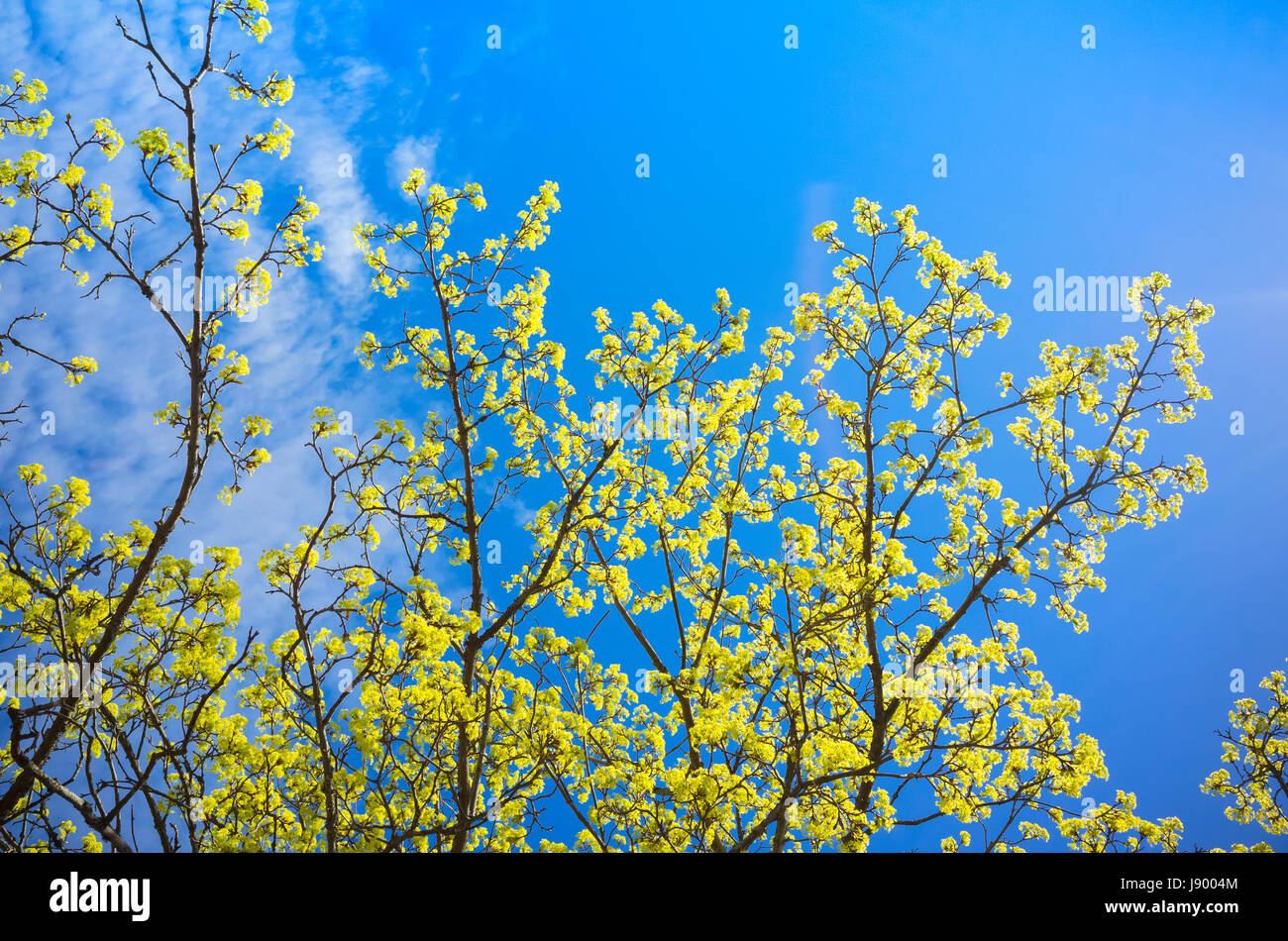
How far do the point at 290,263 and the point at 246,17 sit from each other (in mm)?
2495

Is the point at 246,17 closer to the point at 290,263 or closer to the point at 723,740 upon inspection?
the point at 290,263

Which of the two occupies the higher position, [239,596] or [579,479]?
[579,479]

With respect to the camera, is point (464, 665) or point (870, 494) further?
point (870, 494)

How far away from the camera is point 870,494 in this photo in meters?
9.66

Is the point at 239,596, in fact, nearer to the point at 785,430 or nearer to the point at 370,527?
the point at 370,527

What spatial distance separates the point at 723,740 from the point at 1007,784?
5336 millimetres

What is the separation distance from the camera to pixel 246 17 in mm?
6949
